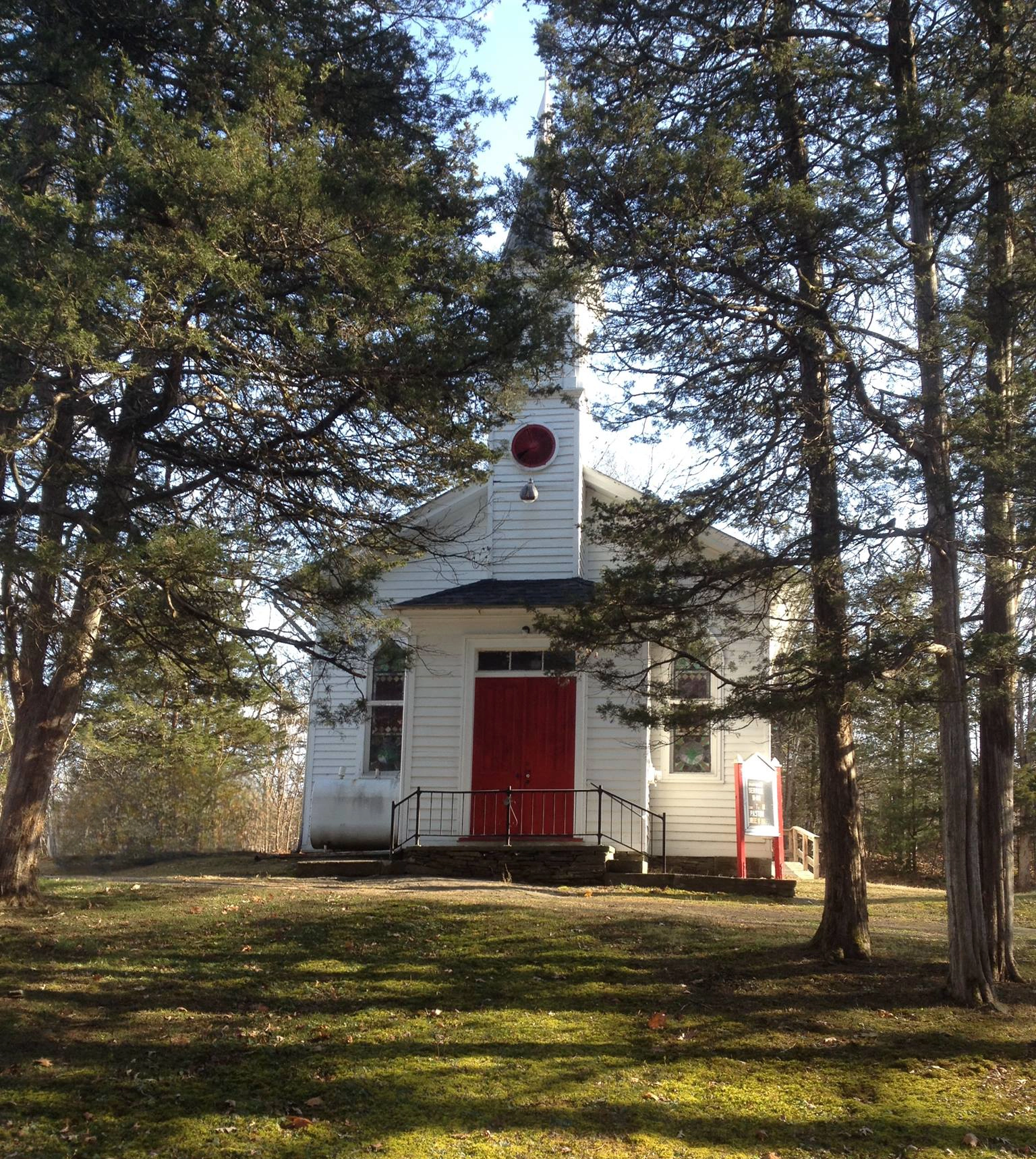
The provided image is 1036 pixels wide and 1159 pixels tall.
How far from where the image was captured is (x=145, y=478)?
941 centimetres

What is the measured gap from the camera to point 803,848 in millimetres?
19234

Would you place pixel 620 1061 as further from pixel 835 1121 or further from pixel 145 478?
pixel 145 478

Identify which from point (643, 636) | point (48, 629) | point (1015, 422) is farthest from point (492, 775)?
point (1015, 422)

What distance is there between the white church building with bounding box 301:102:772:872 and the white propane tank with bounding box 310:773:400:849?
0.07 ft

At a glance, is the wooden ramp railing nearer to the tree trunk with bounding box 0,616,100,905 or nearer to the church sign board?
the church sign board

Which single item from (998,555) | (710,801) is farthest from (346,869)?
(998,555)

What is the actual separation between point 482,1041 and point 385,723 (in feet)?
33.9

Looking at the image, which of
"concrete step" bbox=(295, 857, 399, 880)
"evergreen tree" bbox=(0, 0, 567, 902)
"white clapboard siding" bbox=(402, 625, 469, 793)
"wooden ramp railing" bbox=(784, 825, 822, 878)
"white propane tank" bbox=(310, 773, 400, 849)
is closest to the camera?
"evergreen tree" bbox=(0, 0, 567, 902)

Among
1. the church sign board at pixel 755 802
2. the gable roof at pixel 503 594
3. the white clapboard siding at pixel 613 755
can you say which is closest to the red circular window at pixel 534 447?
the gable roof at pixel 503 594

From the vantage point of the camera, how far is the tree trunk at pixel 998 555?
24.2ft

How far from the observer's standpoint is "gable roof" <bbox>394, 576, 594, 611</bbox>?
14.6 m

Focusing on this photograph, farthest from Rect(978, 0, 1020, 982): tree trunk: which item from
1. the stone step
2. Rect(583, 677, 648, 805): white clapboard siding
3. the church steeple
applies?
Rect(583, 677, 648, 805): white clapboard siding

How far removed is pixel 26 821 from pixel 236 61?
22.7 ft

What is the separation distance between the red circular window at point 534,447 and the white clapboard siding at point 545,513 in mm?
81
